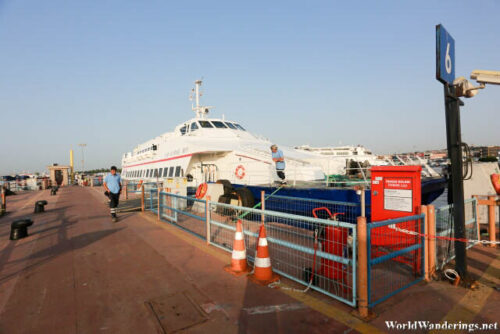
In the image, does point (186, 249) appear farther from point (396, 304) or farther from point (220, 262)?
point (396, 304)

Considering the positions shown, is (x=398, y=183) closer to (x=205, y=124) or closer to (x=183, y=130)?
(x=205, y=124)

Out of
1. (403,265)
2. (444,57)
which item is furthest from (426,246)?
(444,57)

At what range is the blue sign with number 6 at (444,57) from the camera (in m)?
4.21

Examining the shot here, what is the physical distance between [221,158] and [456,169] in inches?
431

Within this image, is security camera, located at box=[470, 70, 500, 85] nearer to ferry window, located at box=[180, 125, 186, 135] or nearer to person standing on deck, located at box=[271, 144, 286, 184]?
person standing on deck, located at box=[271, 144, 286, 184]

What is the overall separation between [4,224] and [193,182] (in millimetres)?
7927

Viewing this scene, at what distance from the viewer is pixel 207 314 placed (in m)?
3.44

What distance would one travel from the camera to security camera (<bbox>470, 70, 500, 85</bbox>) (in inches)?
142

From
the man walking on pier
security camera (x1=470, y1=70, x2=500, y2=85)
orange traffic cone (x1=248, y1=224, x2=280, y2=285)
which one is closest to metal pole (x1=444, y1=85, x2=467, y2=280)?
security camera (x1=470, y1=70, x2=500, y2=85)

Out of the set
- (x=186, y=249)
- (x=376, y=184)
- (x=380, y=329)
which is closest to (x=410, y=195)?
(x=376, y=184)

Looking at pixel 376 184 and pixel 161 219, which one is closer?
pixel 376 184

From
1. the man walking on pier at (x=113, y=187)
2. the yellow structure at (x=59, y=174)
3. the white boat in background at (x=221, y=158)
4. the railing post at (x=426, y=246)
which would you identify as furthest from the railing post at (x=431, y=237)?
the yellow structure at (x=59, y=174)

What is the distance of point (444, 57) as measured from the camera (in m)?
4.33

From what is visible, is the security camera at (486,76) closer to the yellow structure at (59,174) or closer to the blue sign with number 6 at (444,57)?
the blue sign with number 6 at (444,57)
